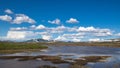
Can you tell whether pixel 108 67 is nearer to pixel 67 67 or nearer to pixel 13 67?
pixel 67 67

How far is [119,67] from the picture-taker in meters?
36.9

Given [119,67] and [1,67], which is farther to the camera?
[1,67]

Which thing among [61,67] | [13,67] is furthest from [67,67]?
[13,67]

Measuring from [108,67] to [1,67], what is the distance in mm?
20070

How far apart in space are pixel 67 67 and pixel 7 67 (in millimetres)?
11385

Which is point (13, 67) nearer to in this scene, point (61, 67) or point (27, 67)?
point (27, 67)

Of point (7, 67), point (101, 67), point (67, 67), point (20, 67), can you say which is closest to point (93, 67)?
point (101, 67)

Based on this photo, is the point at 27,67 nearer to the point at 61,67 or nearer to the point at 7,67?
the point at 7,67

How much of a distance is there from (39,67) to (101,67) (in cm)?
1171

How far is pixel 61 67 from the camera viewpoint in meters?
40.2

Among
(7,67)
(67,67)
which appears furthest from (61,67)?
(7,67)

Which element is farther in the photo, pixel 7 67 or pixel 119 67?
pixel 7 67

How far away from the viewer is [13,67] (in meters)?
40.9

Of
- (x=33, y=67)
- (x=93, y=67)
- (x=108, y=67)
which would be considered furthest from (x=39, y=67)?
(x=108, y=67)
